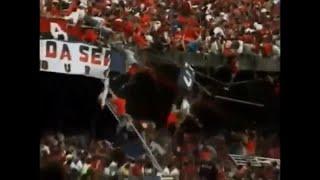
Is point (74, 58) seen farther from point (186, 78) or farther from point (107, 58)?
point (186, 78)

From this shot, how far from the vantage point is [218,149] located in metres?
3.90

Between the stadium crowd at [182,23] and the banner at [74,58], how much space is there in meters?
0.07

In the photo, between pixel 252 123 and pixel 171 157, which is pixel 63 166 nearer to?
pixel 171 157

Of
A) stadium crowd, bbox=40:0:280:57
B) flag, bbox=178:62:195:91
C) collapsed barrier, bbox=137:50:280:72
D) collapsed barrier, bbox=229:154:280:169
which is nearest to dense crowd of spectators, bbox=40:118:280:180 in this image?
collapsed barrier, bbox=229:154:280:169

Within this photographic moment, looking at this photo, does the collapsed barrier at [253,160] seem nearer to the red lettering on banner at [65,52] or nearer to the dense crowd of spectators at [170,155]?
the dense crowd of spectators at [170,155]

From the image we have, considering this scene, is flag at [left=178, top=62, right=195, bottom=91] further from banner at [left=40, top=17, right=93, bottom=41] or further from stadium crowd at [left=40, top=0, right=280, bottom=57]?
banner at [left=40, top=17, right=93, bottom=41]

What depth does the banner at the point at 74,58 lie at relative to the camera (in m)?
3.72

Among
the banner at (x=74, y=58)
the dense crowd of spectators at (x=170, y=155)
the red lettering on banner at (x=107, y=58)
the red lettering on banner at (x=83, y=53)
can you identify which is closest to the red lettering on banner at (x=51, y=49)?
the banner at (x=74, y=58)

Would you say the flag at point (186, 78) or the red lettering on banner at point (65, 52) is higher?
the red lettering on banner at point (65, 52)

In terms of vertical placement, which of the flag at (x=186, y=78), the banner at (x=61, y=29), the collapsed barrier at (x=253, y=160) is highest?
the banner at (x=61, y=29)

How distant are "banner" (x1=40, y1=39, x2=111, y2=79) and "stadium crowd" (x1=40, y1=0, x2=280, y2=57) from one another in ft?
0.21
